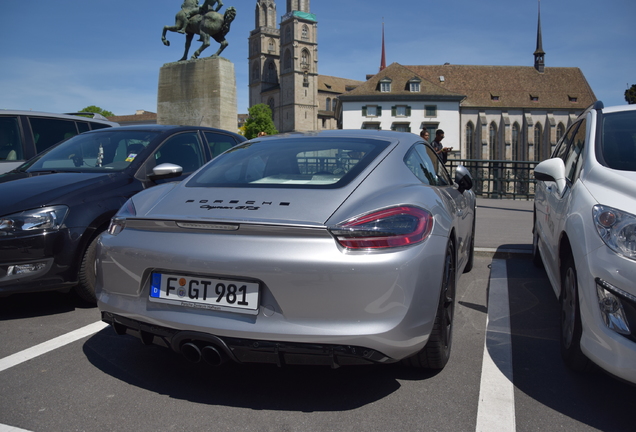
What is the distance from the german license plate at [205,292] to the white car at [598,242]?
62.3 inches

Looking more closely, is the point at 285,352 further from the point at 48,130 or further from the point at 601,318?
the point at 48,130

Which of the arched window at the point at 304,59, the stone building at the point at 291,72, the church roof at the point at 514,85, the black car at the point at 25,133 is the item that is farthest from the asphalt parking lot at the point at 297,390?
the arched window at the point at 304,59

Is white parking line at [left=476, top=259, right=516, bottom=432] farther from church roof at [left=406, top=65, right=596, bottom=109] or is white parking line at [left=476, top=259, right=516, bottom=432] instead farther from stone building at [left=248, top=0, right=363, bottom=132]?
stone building at [left=248, top=0, right=363, bottom=132]

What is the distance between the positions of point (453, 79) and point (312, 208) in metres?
88.3

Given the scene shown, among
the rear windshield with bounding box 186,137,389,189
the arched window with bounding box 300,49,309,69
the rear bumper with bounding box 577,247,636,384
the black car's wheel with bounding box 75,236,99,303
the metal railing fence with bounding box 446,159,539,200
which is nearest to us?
the rear bumper with bounding box 577,247,636,384

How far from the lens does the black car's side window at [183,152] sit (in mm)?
5367

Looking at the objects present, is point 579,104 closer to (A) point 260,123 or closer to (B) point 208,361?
(A) point 260,123

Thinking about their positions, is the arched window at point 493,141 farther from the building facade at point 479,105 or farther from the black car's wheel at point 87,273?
the black car's wheel at point 87,273

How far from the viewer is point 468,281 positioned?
A: 5453mm

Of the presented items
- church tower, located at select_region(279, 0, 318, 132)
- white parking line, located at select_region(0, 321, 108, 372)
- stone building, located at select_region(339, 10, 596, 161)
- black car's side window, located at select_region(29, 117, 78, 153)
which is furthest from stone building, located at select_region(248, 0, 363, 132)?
white parking line, located at select_region(0, 321, 108, 372)

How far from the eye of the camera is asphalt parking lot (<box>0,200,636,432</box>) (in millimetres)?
2500

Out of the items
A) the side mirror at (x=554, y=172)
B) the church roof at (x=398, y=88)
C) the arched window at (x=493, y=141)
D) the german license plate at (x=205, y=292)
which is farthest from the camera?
the arched window at (x=493, y=141)

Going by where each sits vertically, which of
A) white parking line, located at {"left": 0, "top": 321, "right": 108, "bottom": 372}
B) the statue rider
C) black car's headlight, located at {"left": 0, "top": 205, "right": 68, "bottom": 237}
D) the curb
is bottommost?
white parking line, located at {"left": 0, "top": 321, "right": 108, "bottom": 372}

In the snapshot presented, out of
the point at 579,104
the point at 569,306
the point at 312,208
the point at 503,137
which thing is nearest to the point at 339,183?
the point at 312,208
